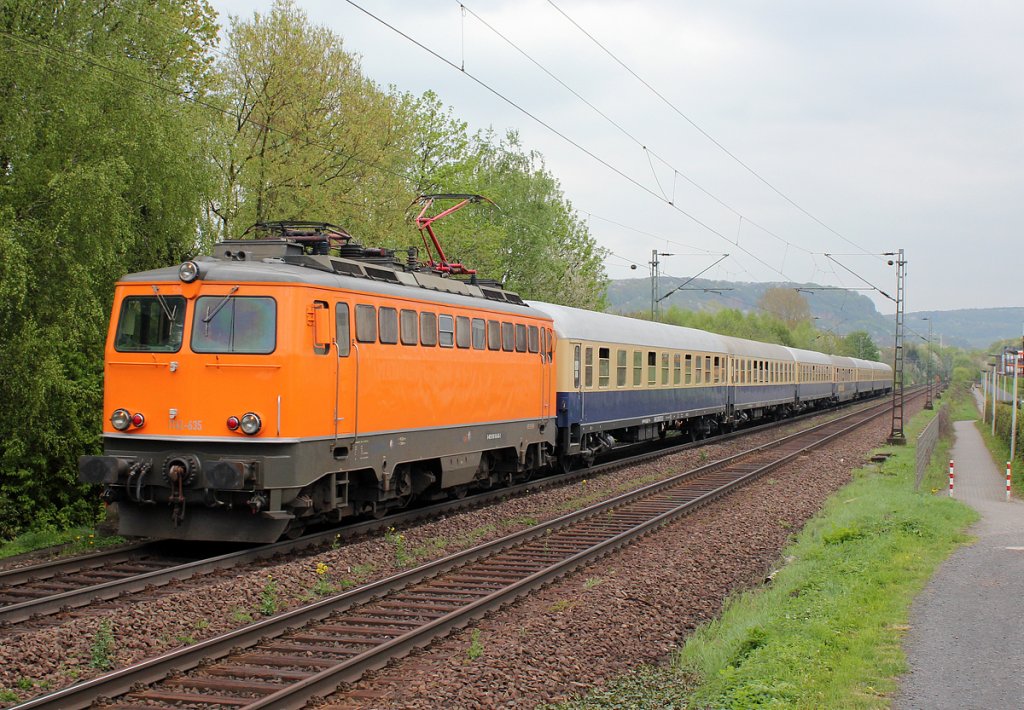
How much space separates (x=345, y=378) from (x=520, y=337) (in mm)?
6592

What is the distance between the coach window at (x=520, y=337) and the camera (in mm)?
19000

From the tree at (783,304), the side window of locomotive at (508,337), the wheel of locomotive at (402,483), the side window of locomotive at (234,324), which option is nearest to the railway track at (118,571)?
the wheel of locomotive at (402,483)

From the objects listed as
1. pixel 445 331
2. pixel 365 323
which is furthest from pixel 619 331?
pixel 365 323

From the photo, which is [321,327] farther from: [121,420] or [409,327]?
[121,420]

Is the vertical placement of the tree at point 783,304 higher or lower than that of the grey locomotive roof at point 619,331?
higher

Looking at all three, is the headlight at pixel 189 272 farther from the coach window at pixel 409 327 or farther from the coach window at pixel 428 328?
the coach window at pixel 428 328

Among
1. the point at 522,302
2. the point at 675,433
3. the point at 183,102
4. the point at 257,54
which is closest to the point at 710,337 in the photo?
the point at 675,433

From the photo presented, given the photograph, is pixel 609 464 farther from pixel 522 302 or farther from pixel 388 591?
pixel 388 591

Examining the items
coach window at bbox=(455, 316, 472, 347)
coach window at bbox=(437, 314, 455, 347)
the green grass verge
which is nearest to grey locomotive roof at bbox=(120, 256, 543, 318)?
coach window at bbox=(437, 314, 455, 347)

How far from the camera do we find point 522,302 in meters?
20.5

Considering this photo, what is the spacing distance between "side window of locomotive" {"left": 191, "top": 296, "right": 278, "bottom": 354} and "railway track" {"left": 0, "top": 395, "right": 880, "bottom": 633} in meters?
2.56

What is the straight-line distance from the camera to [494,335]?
1795cm

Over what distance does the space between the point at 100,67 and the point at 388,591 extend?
9.21m

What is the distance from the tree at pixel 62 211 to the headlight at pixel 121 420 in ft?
4.88
